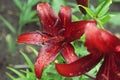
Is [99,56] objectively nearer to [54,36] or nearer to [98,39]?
[98,39]

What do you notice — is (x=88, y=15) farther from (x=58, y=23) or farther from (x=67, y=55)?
(x=67, y=55)

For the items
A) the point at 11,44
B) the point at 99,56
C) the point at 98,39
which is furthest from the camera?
A: the point at 11,44

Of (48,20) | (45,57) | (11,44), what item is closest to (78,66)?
(45,57)

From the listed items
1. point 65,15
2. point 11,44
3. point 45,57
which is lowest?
point 11,44

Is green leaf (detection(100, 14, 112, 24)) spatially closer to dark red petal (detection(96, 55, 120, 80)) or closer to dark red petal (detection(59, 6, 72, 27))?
dark red petal (detection(59, 6, 72, 27))

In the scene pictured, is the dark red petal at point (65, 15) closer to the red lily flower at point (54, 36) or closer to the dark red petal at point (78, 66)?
the red lily flower at point (54, 36)

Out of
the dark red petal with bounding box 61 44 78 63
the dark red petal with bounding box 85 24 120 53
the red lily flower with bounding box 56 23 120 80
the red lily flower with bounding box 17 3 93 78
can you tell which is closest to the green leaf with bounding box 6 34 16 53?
the red lily flower with bounding box 17 3 93 78

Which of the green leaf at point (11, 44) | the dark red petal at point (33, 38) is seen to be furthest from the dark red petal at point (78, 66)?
the green leaf at point (11, 44)
